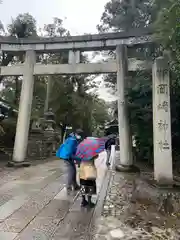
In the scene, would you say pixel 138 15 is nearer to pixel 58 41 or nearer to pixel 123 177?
pixel 58 41

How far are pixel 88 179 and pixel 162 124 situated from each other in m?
3.32

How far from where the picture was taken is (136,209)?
17.1 ft

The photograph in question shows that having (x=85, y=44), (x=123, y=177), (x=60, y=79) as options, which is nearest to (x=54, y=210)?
(x=123, y=177)

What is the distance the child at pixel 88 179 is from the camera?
200 inches

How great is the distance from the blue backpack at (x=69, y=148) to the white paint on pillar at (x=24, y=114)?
455cm

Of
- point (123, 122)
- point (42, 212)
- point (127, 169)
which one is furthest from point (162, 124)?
point (42, 212)

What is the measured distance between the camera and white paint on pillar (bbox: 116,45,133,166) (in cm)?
941

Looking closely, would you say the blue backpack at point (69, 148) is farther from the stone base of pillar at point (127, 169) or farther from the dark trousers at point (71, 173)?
the stone base of pillar at point (127, 169)

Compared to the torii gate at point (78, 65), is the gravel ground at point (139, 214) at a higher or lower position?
lower

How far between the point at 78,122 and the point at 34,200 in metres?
17.5

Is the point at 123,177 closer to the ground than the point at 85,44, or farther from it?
closer to the ground

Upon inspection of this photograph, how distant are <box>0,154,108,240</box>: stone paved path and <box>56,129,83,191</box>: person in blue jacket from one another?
0.35 meters

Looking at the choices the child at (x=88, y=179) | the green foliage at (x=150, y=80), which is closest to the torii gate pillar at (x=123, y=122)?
the green foliage at (x=150, y=80)

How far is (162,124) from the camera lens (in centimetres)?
738
